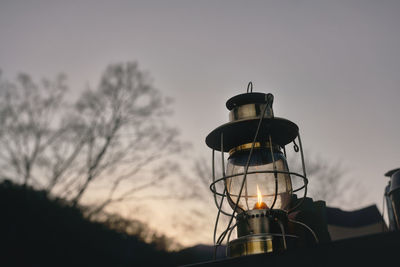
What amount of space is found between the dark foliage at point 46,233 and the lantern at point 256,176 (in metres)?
6.96

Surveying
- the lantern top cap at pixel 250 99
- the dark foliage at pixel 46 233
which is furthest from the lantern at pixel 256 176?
the dark foliage at pixel 46 233

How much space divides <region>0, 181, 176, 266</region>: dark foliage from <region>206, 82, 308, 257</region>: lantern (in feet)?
22.8

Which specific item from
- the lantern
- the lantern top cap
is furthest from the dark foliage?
the lantern top cap

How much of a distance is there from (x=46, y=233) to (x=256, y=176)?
7.39 meters

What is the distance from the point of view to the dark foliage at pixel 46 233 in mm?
6824

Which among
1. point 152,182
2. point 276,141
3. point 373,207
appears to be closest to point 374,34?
point 373,207

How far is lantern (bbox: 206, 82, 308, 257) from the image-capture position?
135 centimetres

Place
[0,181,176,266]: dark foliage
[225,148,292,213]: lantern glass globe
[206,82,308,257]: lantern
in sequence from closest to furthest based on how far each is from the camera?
[206,82,308,257]: lantern < [225,148,292,213]: lantern glass globe < [0,181,176,266]: dark foliage

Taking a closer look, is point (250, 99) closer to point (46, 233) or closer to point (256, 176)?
point (256, 176)

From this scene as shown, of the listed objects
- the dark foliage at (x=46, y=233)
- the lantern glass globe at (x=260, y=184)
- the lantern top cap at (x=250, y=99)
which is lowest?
the lantern glass globe at (x=260, y=184)

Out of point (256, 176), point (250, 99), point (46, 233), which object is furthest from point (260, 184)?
point (46, 233)

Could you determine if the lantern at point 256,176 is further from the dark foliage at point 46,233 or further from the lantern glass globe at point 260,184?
the dark foliage at point 46,233

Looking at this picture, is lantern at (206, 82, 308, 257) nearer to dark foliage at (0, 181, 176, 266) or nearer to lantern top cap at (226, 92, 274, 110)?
lantern top cap at (226, 92, 274, 110)

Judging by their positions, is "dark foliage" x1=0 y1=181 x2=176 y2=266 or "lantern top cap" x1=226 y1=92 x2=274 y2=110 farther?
"dark foliage" x1=0 y1=181 x2=176 y2=266
